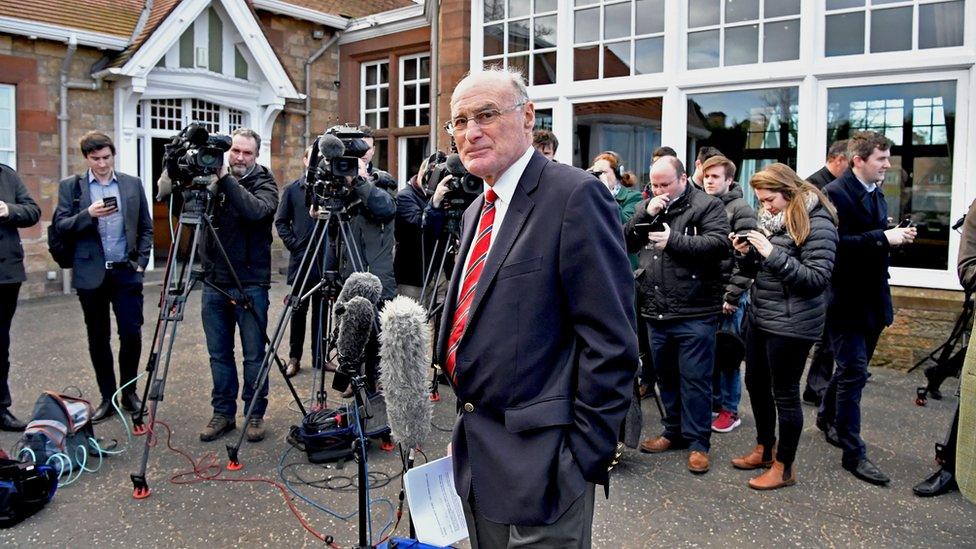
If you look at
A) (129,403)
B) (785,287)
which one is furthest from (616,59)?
(129,403)

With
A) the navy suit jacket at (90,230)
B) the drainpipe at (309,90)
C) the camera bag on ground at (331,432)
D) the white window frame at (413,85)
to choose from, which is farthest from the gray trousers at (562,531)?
the drainpipe at (309,90)

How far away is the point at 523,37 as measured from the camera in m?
8.45

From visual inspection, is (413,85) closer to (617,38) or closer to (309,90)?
(309,90)

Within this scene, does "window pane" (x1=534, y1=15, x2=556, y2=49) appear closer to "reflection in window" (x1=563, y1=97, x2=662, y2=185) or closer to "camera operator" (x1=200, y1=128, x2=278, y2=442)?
"reflection in window" (x1=563, y1=97, x2=662, y2=185)

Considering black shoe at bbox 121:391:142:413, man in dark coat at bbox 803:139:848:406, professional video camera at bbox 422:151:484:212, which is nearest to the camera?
professional video camera at bbox 422:151:484:212

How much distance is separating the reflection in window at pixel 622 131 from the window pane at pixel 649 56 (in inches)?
12.3

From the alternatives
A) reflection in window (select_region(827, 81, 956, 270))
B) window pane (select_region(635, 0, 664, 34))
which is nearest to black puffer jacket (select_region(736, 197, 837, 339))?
reflection in window (select_region(827, 81, 956, 270))

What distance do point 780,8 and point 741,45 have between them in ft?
1.52

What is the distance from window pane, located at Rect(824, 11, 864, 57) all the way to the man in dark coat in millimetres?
1619

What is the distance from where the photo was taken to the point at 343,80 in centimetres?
1377

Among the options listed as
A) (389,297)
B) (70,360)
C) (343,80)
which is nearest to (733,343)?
(389,297)

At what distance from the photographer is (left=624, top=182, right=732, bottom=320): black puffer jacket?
4.14m

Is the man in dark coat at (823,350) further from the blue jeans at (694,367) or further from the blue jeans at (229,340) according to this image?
the blue jeans at (229,340)

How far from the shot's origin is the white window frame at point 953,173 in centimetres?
616
